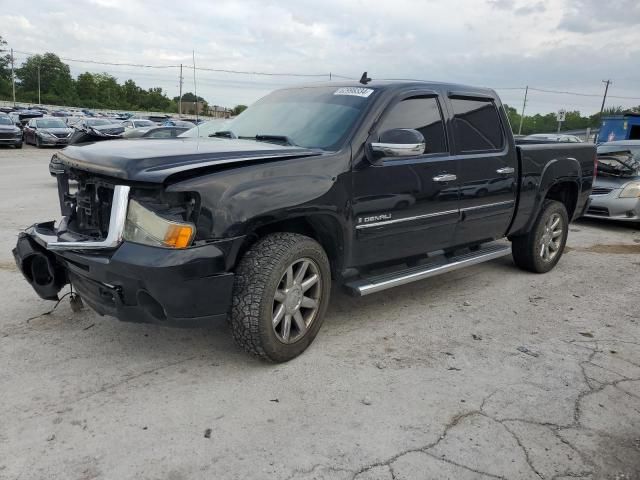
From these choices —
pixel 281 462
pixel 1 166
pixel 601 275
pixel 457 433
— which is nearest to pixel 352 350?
pixel 457 433

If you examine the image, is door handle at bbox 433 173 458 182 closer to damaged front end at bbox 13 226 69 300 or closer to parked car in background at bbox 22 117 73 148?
damaged front end at bbox 13 226 69 300

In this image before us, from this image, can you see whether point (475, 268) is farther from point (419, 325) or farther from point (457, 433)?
point (457, 433)

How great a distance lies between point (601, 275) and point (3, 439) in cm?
594

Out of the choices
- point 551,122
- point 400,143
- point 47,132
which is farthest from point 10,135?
point 551,122

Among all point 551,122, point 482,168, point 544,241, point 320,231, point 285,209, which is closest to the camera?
point 285,209

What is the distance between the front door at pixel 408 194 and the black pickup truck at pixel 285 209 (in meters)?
0.01

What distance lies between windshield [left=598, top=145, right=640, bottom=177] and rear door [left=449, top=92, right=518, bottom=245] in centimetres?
545

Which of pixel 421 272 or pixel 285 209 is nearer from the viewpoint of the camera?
pixel 285 209

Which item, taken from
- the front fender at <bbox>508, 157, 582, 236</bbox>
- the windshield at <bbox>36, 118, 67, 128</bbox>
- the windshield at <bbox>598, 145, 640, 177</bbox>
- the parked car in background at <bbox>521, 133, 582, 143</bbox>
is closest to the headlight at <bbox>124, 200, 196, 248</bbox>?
the front fender at <bbox>508, 157, 582, 236</bbox>

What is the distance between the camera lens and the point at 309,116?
13.5 feet

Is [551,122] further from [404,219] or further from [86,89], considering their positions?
[86,89]

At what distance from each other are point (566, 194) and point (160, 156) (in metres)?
4.98

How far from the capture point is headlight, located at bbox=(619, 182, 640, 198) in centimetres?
891

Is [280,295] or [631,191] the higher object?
[631,191]
